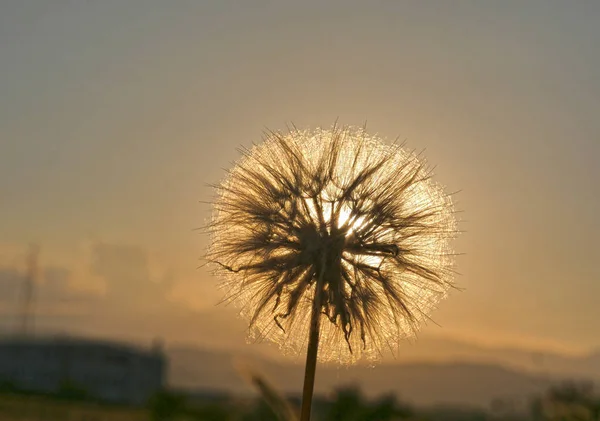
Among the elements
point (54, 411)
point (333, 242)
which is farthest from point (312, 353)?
point (54, 411)

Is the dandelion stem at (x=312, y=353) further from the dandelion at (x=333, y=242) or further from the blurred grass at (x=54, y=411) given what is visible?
the blurred grass at (x=54, y=411)

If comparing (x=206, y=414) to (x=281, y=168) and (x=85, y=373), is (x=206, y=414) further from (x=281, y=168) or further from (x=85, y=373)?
(x=85, y=373)

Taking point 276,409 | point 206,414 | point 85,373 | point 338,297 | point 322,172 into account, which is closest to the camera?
point 276,409

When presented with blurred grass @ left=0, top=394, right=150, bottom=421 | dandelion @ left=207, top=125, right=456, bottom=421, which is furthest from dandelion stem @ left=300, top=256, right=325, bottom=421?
blurred grass @ left=0, top=394, right=150, bottom=421

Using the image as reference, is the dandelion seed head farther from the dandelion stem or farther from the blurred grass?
the blurred grass

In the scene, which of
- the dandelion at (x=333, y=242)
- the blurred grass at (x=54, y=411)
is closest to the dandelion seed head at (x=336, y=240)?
the dandelion at (x=333, y=242)

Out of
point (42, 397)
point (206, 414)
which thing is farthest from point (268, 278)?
point (42, 397)

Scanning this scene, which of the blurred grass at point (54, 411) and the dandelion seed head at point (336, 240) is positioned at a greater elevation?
the dandelion seed head at point (336, 240)
